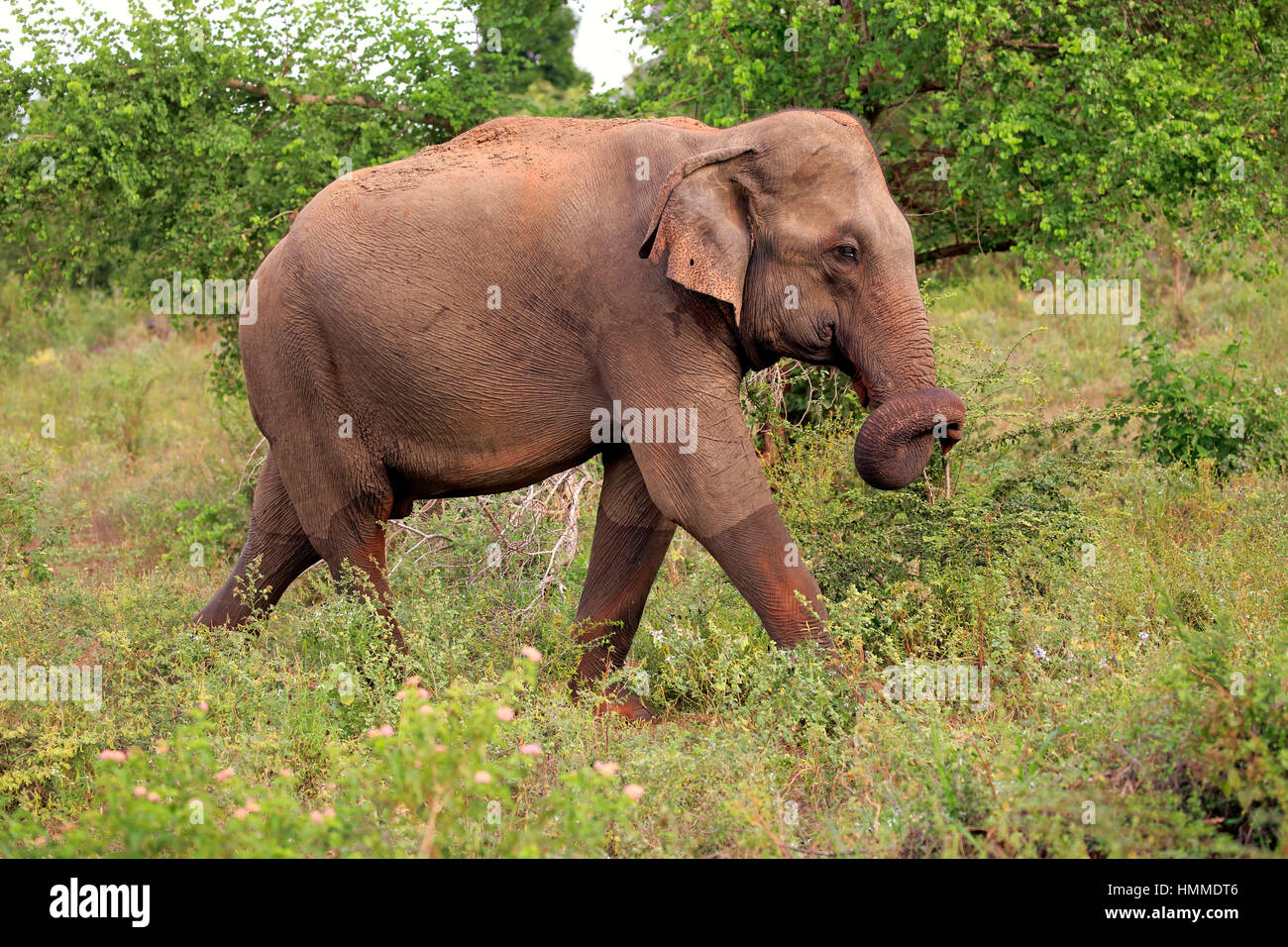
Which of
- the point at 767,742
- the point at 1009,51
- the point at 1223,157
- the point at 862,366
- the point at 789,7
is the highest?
the point at 789,7

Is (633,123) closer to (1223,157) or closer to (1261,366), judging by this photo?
(1223,157)

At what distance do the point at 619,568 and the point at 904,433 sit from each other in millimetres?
1748

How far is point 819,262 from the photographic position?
532cm

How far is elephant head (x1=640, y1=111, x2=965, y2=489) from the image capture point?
5.16m

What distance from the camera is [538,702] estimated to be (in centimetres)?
565

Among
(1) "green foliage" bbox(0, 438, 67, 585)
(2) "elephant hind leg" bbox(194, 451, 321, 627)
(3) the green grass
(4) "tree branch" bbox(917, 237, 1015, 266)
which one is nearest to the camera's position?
(3) the green grass

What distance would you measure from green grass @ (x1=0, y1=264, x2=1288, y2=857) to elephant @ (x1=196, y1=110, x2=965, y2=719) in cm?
49

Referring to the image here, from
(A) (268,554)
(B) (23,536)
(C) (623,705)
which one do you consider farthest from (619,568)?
(B) (23,536)

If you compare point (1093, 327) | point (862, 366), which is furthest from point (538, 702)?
point (1093, 327)

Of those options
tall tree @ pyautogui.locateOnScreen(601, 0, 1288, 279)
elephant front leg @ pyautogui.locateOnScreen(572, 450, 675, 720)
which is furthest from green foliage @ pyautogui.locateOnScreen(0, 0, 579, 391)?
elephant front leg @ pyautogui.locateOnScreen(572, 450, 675, 720)

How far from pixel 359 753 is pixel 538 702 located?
0.97 metres

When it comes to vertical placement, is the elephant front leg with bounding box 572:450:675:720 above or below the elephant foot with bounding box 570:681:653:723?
above

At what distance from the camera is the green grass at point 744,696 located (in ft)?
12.8

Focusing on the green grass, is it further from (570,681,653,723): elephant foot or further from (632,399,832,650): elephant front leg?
(632,399,832,650): elephant front leg
